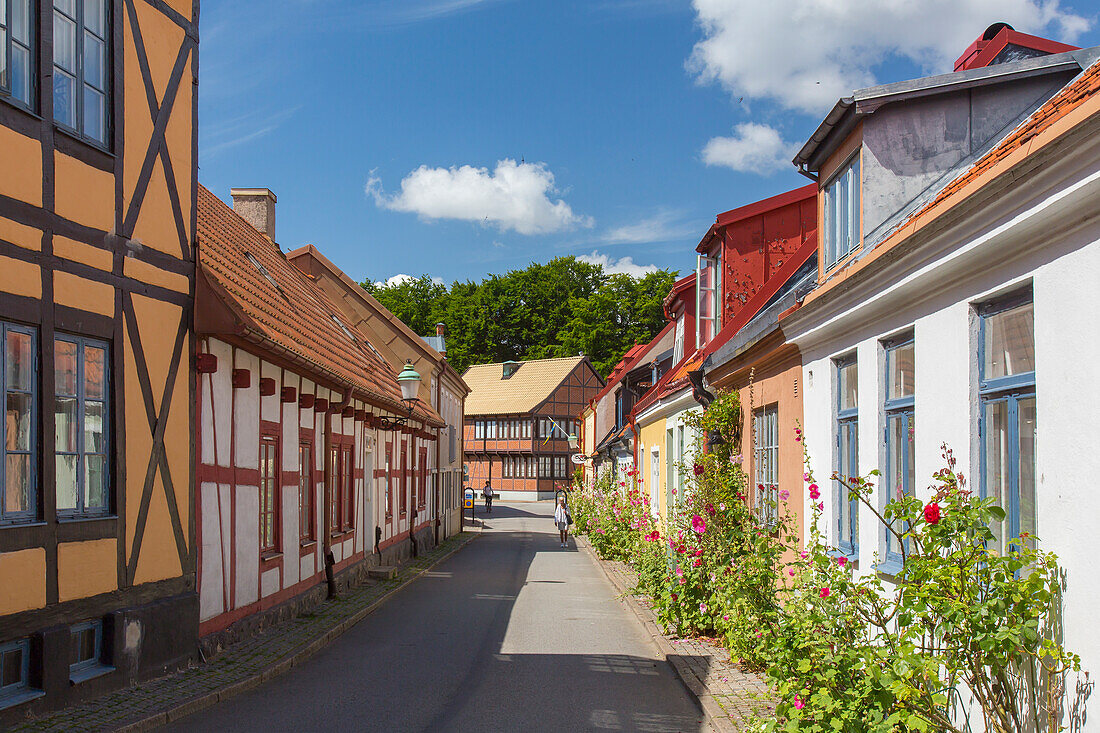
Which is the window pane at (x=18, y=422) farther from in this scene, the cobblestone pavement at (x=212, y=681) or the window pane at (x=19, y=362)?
the cobblestone pavement at (x=212, y=681)

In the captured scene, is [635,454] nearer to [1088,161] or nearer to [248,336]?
[248,336]

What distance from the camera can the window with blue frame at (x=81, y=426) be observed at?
748 centimetres

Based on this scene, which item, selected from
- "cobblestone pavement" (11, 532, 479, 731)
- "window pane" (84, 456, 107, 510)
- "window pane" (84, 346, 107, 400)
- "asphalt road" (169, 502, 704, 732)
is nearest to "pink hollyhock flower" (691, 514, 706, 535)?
"asphalt road" (169, 502, 704, 732)

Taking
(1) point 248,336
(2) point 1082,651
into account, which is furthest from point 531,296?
(2) point 1082,651

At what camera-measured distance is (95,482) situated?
7.94 meters

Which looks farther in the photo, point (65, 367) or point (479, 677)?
point (479, 677)

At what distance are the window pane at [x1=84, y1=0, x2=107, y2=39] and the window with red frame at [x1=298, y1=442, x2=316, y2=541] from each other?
22.1ft

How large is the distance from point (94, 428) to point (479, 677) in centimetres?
417

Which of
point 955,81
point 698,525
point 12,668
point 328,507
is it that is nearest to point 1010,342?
point 955,81

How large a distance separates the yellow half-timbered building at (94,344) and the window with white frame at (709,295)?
25.4ft

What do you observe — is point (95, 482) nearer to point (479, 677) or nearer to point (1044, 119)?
point (479, 677)

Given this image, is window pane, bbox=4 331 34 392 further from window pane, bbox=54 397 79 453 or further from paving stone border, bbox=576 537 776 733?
paving stone border, bbox=576 537 776 733

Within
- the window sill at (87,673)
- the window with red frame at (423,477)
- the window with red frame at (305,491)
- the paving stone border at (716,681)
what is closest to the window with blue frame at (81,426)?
the window sill at (87,673)

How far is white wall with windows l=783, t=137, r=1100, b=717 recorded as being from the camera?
3875mm
